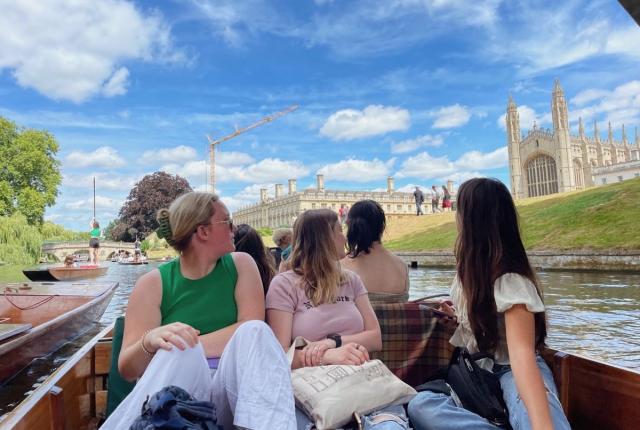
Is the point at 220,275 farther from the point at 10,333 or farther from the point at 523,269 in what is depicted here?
the point at 10,333

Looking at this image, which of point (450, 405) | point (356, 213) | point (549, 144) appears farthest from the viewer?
point (549, 144)

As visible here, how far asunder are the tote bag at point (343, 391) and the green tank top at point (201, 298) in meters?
0.38

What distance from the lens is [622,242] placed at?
12.3 m

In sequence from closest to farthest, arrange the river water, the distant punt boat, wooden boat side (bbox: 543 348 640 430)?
wooden boat side (bbox: 543 348 640 430)
the river water
the distant punt boat

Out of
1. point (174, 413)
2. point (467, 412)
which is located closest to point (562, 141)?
point (467, 412)

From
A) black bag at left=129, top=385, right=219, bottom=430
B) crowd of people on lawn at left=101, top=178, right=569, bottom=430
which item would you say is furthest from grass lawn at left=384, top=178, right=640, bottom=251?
black bag at left=129, top=385, right=219, bottom=430

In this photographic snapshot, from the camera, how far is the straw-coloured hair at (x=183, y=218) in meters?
1.93

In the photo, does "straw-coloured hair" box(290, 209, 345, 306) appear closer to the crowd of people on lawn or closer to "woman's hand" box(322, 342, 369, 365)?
the crowd of people on lawn

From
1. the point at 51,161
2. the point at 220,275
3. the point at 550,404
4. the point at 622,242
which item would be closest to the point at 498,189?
the point at 550,404

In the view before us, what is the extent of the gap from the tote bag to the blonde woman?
0.18m

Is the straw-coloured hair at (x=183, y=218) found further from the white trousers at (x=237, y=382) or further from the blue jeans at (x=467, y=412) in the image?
the blue jeans at (x=467, y=412)

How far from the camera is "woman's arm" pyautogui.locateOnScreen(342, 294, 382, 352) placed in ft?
6.49

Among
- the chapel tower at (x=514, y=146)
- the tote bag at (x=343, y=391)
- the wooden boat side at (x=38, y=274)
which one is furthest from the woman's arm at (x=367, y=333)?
the chapel tower at (x=514, y=146)

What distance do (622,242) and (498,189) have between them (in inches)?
505
